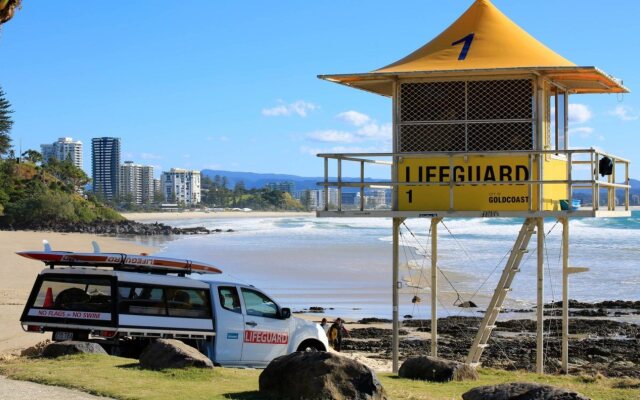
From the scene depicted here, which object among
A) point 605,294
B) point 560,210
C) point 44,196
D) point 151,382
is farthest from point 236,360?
point 44,196

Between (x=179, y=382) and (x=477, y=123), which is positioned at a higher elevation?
(x=477, y=123)

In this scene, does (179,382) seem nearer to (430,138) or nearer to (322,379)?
(322,379)

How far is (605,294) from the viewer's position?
120 ft

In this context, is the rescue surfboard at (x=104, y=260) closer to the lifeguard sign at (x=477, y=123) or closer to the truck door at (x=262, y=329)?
the truck door at (x=262, y=329)

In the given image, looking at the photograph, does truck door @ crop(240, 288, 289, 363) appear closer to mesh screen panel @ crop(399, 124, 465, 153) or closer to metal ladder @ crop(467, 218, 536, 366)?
mesh screen panel @ crop(399, 124, 465, 153)

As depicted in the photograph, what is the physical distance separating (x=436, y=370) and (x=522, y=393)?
352 centimetres

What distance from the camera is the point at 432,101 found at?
1741 centimetres

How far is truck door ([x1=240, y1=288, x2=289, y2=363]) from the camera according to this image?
52.8ft

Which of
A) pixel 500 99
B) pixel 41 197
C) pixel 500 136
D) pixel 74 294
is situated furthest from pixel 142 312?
pixel 41 197

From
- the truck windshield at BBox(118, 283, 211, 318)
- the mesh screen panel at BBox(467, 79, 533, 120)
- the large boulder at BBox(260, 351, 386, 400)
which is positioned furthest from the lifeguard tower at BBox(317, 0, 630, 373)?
the large boulder at BBox(260, 351, 386, 400)

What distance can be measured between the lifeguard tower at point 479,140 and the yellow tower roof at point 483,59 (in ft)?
0.08

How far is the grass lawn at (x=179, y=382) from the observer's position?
39.4ft

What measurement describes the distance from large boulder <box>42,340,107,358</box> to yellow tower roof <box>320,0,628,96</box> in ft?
19.7

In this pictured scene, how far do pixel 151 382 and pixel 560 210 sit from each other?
7.78 m
